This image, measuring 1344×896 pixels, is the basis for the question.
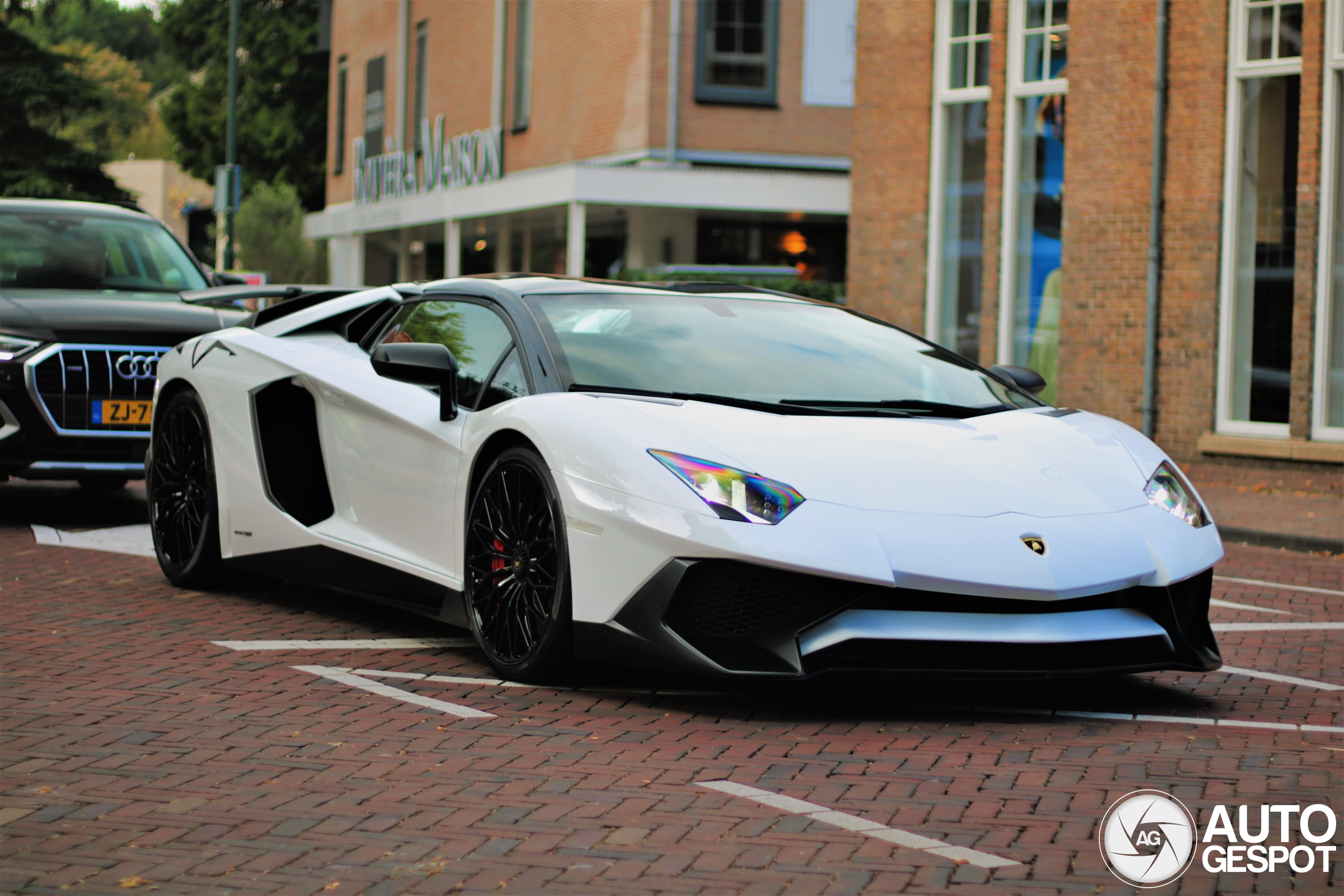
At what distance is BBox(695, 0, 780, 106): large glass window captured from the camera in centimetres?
2786

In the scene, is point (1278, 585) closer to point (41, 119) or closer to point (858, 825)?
point (858, 825)

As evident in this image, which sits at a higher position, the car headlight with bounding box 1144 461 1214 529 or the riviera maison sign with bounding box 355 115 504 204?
the riviera maison sign with bounding box 355 115 504 204

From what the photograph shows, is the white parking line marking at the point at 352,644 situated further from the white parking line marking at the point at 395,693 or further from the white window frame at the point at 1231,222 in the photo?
the white window frame at the point at 1231,222

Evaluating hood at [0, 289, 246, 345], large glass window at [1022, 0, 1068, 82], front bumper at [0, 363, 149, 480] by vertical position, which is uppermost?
large glass window at [1022, 0, 1068, 82]

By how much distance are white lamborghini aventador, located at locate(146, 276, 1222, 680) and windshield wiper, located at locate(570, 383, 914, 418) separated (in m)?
0.01

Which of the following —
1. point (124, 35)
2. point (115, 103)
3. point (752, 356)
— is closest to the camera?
point (752, 356)

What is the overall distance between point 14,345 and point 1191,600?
666cm

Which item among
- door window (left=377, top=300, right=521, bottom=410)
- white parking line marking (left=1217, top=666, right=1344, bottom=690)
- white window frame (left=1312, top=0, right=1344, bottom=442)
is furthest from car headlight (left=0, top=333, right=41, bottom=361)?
white window frame (left=1312, top=0, right=1344, bottom=442)

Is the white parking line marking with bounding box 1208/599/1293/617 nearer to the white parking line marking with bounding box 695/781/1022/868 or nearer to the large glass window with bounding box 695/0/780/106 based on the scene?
the white parking line marking with bounding box 695/781/1022/868

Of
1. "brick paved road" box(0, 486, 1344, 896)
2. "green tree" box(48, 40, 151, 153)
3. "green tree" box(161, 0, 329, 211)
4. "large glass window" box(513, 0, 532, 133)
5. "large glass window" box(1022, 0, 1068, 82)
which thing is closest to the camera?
"brick paved road" box(0, 486, 1344, 896)

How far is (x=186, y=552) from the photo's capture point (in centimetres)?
725

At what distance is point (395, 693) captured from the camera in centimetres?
522

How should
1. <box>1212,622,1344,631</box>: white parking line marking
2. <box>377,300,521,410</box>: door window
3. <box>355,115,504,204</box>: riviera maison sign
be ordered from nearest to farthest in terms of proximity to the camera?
<box>377,300,521,410</box>: door window → <box>1212,622,1344,631</box>: white parking line marking → <box>355,115,504,204</box>: riviera maison sign

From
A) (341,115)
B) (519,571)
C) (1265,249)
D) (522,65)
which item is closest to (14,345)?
(519,571)
